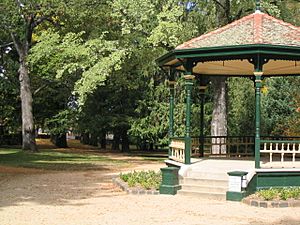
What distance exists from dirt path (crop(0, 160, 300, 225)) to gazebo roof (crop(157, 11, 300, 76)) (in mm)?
4557

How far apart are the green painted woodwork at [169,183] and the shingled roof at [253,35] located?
4024 mm

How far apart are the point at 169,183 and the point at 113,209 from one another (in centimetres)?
286

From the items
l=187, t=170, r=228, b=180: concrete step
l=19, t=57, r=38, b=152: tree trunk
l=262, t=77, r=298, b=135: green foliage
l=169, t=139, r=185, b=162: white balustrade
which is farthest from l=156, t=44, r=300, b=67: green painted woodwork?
l=19, t=57, r=38, b=152: tree trunk

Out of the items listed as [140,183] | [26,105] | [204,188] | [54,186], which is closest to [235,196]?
[204,188]

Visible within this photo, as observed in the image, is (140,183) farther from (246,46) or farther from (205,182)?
(246,46)

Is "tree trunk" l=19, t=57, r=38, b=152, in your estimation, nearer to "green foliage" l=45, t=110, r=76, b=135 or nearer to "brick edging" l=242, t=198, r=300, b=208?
"green foliage" l=45, t=110, r=76, b=135

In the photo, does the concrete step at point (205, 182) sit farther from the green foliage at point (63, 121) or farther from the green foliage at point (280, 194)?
the green foliage at point (63, 121)

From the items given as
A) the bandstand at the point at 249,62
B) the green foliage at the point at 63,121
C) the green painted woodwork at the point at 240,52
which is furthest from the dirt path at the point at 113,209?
the green foliage at the point at 63,121

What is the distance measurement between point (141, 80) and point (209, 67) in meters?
16.7

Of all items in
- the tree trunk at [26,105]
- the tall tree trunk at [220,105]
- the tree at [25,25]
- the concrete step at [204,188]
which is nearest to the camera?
the concrete step at [204,188]

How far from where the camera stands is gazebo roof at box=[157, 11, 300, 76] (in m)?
14.1

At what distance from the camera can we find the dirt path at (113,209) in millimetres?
9930

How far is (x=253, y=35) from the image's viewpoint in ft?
48.7

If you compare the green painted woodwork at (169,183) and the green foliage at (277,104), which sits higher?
the green foliage at (277,104)
